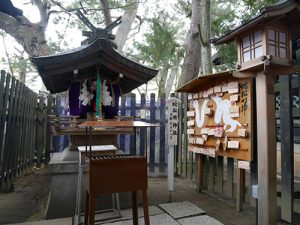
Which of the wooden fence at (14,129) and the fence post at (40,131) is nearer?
the wooden fence at (14,129)

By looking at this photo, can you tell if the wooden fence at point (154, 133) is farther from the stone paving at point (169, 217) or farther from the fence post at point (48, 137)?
the stone paving at point (169, 217)

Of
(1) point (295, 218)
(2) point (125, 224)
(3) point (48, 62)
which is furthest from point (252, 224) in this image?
(3) point (48, 62)

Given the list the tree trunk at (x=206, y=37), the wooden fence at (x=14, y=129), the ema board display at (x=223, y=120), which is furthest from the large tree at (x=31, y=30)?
the ema board display at (x=223, y=120)

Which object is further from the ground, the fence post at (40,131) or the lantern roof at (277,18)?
the lantern roof at (277,18)

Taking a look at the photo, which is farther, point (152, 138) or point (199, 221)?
point (152, 138)

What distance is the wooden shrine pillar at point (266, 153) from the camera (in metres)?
3.49

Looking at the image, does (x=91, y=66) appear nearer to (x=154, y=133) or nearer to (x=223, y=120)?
(x=223, y=120)

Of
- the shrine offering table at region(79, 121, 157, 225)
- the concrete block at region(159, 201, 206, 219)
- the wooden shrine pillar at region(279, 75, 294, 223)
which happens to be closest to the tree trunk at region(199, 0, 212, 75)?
the wooden shrine pillar at region(279, 75, 294, 223)

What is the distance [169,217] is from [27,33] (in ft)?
44.2

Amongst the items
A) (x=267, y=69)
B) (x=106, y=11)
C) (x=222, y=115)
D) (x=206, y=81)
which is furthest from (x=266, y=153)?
(x=106, y=11)

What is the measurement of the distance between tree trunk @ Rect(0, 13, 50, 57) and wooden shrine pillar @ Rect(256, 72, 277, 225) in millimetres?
13410

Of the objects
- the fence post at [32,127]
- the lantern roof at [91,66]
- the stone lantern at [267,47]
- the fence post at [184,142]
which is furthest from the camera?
the fence post at [32,127]

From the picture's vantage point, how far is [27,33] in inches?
557

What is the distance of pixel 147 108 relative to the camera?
842 cm
